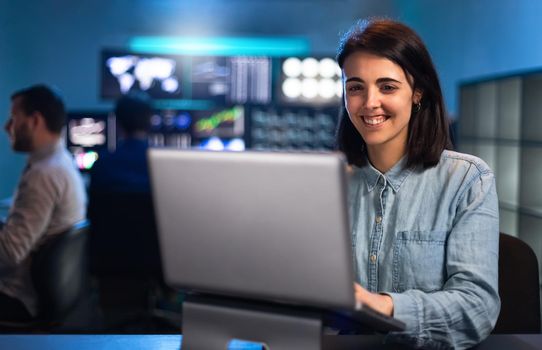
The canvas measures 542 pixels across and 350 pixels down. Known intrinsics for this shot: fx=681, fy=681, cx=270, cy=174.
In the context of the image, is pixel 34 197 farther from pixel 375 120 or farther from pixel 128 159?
pixel 375 120

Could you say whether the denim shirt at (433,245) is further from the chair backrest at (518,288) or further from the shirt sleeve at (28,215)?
the shirt sleeve at (28,215)

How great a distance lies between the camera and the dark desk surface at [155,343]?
1.17 m

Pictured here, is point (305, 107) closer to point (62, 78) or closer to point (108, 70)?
point (108, 70)

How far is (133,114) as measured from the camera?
3.49 meters

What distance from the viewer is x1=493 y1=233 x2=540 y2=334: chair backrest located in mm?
1438

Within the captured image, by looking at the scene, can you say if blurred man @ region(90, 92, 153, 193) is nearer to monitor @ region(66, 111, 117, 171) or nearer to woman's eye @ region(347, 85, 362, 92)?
monitor @ region(66, 111, 117, 171)

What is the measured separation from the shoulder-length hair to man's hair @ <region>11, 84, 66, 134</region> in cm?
157

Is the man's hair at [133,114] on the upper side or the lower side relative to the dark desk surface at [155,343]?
upper

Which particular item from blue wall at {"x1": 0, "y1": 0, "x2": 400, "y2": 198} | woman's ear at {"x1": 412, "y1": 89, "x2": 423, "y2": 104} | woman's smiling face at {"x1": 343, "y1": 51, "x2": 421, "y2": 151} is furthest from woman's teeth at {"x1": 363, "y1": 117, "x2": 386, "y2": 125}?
blue wall at {"x1": 0, "y1": 0, "x2": 400, "y2": 198}

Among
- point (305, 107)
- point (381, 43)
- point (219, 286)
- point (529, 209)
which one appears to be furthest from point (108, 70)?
point (219, 286)

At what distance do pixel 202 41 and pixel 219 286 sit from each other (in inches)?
197

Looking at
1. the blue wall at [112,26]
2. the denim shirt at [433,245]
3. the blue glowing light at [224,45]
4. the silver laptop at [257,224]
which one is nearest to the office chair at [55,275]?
the denim shirt at [433,245]

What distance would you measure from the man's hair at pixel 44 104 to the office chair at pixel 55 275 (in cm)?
44

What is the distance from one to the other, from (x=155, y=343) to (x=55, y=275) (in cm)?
123
